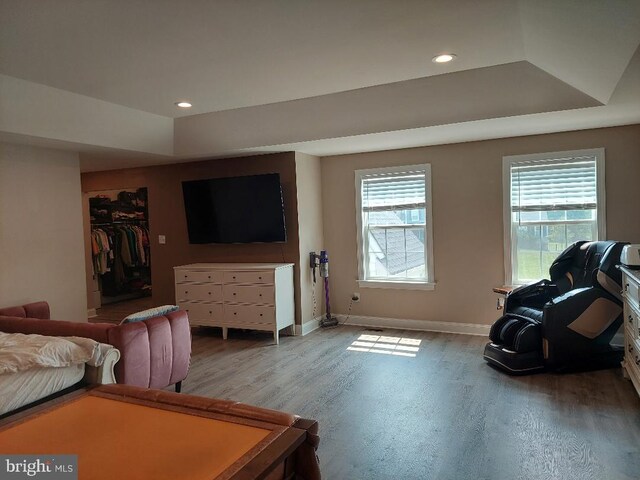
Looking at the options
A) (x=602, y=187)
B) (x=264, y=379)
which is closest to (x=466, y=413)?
(x=264, y=379)

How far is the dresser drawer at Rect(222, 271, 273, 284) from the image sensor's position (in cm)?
523

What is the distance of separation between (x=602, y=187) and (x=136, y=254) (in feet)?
22.7

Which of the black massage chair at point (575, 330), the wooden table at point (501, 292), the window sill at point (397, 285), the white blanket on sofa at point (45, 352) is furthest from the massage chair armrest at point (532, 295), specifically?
the white blanket on sofa at point (45, 352)

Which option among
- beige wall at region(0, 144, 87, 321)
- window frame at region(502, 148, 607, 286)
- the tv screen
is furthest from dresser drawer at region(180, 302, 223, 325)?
window frame at region(502, 148, 607, 286)

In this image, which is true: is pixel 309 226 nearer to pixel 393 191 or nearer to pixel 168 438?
pixel 393 191

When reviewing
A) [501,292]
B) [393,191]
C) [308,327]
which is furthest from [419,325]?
[393,191]

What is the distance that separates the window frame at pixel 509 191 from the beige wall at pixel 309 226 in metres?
2.25

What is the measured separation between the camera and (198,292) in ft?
18.4

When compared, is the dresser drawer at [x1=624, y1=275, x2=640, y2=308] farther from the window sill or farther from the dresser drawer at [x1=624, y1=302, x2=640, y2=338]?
the window sill

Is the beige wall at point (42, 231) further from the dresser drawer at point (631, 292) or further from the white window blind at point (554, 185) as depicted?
the dresser drawer at point (631, 292)

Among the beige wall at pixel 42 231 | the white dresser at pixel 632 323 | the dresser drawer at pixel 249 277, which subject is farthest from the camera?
the dresser drawer at pixel 249 277

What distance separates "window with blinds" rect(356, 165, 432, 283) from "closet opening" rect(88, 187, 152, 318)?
388 centimetres

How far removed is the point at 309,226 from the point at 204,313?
1.66 meters

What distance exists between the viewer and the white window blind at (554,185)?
4707 millimetres
